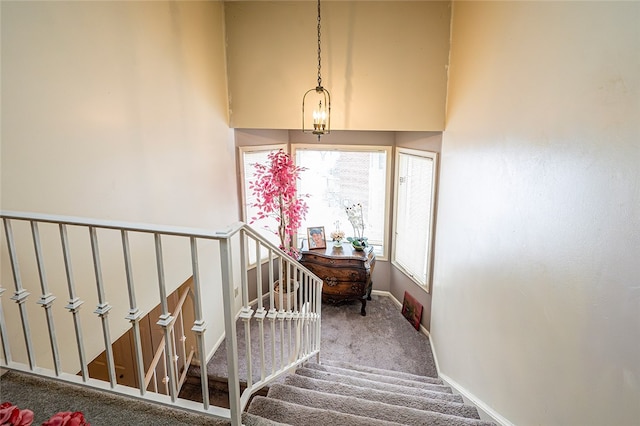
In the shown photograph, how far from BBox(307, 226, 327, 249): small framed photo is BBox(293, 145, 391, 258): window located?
0.39 m

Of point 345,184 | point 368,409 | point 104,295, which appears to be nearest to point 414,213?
point 345,184

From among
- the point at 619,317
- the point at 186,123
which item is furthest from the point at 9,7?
the point at 619,317

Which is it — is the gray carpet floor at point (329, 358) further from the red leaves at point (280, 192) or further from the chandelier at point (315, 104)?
the chandelier at point (315, 104)

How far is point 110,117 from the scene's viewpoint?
89.7 inches

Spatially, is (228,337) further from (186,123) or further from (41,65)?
(186,123)

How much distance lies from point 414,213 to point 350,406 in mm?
2852

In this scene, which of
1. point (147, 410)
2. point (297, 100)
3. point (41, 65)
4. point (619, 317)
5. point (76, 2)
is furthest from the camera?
point (297, 100)

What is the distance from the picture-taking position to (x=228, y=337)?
1.43 meters

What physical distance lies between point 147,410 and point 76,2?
203 centimetres

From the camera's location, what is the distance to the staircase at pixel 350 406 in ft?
6.16

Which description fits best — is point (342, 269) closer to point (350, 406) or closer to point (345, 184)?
point (345, 184)

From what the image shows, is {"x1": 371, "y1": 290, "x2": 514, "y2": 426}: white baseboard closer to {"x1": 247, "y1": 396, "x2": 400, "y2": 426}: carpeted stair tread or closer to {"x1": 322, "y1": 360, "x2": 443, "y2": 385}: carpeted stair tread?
{"x1": 322, "y1": 360, "x2": 443, "y2": 385}: carpeted stair tread

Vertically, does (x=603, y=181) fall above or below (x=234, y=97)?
below

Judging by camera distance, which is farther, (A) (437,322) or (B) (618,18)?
(A) (437,322)
